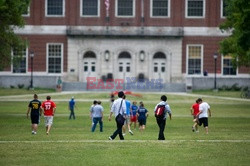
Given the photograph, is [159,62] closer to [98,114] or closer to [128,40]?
[128,40]

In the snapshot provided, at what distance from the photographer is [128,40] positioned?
7975 centimetres

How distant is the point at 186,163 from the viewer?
69.1 ft

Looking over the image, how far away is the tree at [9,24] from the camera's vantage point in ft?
152

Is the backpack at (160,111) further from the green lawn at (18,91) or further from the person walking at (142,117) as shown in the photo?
the green lawn at (18,91)

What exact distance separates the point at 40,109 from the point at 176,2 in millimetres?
Answer: 48647

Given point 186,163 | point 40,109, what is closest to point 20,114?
point 40,109

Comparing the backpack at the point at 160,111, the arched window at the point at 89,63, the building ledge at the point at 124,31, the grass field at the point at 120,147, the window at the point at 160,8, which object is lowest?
the grass field at the point at 120,147

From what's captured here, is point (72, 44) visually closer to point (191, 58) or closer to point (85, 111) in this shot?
point (191, 58)

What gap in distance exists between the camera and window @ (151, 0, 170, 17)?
79812 millimetres

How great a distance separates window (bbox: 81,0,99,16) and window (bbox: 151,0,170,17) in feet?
19.6

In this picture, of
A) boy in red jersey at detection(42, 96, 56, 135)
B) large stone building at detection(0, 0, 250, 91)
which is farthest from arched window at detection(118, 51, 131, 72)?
boy in red jersey at detection(42, 96, 56, 135)

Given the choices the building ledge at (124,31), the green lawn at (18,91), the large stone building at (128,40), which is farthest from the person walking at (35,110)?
the building ledge at (124,31)

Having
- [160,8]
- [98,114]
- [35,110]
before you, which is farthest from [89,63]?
[35,110]

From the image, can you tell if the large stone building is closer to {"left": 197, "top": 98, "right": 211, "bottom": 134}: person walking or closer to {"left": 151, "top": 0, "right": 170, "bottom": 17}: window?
{"left": 151, "top": 0, "right": 170, "bottom": 17}: window
